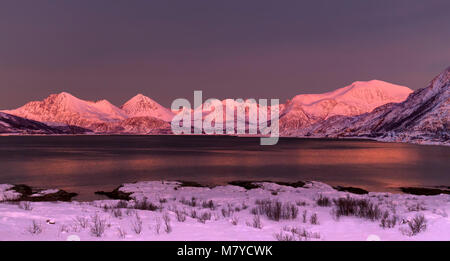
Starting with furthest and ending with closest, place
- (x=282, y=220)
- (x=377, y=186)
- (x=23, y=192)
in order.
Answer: (x=377, y=186)
(x=23, y=192)
(x=282, y=220)

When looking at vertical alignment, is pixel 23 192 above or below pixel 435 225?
below

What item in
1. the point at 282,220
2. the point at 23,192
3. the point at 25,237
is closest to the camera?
the point at 25,237

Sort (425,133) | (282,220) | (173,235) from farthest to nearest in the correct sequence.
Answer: (425,133) → (282,220) → (173,235)

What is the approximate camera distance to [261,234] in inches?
393

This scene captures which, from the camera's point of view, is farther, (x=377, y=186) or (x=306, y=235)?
(x=377, y=186)

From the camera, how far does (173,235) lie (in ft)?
31.0

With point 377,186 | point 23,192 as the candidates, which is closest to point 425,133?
point 377,186
